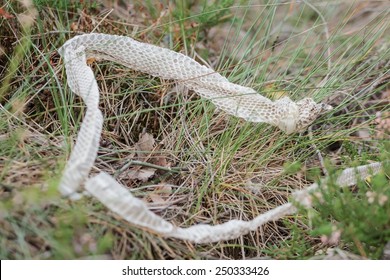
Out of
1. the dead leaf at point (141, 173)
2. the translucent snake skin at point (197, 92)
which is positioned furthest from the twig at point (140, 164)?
the translucent snake skin at point (197, 92)

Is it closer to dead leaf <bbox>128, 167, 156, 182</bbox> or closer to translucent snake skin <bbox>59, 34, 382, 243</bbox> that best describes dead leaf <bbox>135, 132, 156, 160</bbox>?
dead leaf <bbox>128, 167, 156, 182</bbox>

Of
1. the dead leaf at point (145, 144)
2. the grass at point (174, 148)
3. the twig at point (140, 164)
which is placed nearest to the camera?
the grass at point (174, 148)

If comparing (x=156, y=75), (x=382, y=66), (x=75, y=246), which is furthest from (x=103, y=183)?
(x=382, y=66)

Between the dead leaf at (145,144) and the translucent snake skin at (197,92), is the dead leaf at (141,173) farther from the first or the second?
the translucent snake skin at (197,92)

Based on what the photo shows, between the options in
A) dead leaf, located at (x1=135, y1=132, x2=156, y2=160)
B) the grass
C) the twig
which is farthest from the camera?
dead leaf, located at (x1=135, y1=132, x2=156, y2=160)

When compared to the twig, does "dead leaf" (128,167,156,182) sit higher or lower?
lower

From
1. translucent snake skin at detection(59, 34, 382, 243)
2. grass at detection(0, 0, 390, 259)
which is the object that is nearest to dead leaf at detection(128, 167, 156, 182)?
grass at detection(0, 0, 390, 259)
